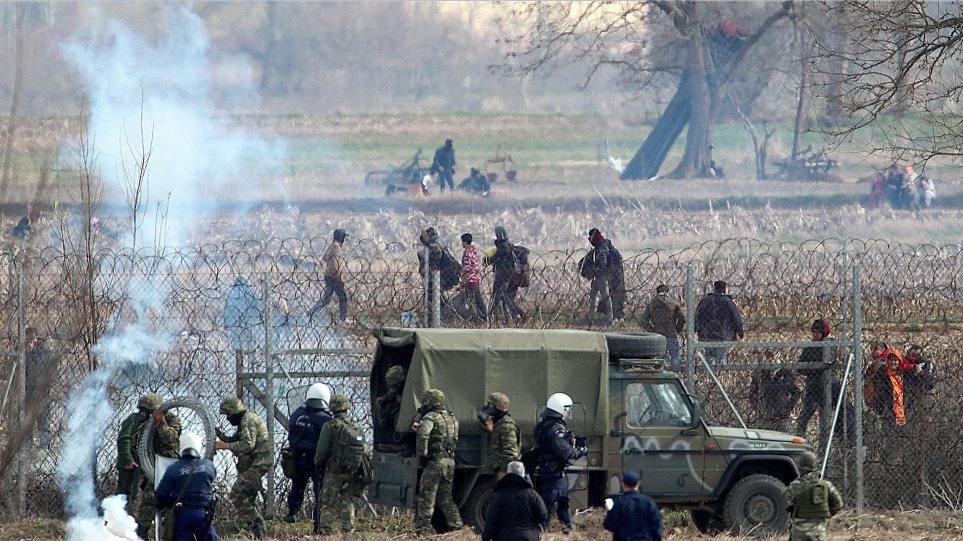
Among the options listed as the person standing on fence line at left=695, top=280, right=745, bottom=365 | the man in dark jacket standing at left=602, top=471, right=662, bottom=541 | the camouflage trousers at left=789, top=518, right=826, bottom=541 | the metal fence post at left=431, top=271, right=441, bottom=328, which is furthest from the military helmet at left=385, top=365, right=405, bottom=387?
the person standing on fence line at left=695, top=280, right=745, bottom=365

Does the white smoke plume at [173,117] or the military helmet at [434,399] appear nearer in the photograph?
the military helmet at [434,399]

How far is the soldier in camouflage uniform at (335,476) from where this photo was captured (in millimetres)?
11352

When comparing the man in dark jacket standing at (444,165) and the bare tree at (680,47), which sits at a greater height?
the bare tree at (680,47)

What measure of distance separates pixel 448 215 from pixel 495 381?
2488 centimetres

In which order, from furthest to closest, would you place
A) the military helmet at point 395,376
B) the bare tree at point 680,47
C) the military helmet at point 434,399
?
the bare tree at point 680,47
the military helmet at point 395,376
the military helmet at point 434,399

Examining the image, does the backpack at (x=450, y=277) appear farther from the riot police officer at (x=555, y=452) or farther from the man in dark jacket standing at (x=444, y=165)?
the man in dark jacket standing at (x=444, y=165)

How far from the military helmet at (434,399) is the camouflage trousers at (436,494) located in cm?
41

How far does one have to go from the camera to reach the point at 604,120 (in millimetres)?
45719

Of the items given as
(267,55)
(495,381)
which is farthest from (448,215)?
(495,381)

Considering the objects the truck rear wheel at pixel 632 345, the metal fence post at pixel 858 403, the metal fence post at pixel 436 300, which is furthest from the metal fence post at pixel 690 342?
the metal fence post at pixel 436 300

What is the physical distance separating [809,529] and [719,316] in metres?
4.12

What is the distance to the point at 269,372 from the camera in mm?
11938

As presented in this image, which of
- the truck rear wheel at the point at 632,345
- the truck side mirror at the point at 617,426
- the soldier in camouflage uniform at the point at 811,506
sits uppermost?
the truck rear wheel at the point at 632,345

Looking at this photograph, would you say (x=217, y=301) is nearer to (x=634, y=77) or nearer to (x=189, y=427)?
(x=189, y=427)
